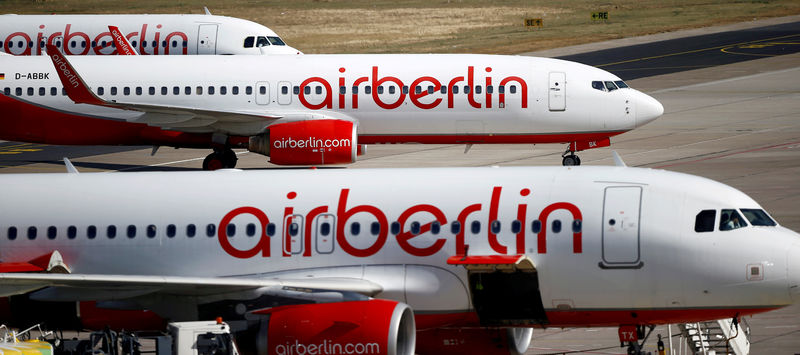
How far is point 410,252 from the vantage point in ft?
81.1

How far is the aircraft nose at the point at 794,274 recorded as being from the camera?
23078 mm

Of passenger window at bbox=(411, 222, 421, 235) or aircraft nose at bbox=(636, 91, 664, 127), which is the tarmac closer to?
aircraft nose at bbox=(636, 91, 664, 127)

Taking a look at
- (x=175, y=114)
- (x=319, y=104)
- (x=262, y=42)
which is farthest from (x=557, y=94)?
(x=262, y=42)

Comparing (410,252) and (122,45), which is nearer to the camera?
(410,252)

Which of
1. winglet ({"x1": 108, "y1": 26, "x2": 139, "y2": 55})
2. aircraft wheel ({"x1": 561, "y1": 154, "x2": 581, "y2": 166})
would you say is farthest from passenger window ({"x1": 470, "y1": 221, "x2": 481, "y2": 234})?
winglet ({"x1": 108, "y1": 26, "x2": 139, "y2": 55})

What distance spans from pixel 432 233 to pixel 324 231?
2.12 meters

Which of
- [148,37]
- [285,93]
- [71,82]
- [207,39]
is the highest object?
[148,37]

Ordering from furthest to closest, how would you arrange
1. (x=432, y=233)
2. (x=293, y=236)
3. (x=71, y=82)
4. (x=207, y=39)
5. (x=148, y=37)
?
(x=148, y=37) < (x=207, y=39) < (x=71, y=82) < (x=293, y=236) < (x=432, y=233)

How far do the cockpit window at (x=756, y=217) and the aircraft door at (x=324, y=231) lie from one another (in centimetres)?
758

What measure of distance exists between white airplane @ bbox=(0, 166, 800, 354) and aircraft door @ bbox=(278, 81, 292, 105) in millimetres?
22126

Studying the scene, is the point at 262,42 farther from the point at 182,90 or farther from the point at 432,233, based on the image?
the point at 432,233

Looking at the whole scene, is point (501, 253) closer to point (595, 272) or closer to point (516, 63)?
point (595, 272)

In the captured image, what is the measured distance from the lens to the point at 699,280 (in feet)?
76.8

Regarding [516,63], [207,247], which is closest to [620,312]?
[207,247]
